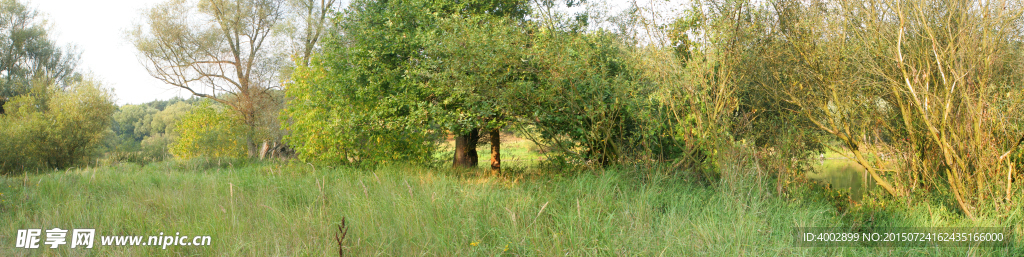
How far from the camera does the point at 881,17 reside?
239 inches

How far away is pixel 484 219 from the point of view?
441cm

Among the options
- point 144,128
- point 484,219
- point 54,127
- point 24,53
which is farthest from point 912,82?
point 144,128

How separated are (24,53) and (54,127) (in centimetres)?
934

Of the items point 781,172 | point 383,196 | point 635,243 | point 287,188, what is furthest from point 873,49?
point 287,188

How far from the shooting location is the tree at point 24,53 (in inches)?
820

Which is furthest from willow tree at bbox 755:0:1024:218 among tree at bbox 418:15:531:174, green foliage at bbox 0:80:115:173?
green foliage at bbox 0:80:115:173

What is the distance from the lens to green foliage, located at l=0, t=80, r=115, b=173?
15.3m

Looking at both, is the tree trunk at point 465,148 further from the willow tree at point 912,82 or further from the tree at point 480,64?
the willow tree at point 912,82

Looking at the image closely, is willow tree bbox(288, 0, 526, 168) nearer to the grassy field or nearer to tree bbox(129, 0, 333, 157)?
the grassy field

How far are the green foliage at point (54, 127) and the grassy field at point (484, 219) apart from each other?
1269cm

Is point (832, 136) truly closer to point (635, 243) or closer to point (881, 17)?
point (881, 17)

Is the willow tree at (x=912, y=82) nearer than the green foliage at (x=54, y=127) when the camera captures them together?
Yes

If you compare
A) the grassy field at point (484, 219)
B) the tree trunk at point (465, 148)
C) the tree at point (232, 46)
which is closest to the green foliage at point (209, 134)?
the tree at point (232, 46)

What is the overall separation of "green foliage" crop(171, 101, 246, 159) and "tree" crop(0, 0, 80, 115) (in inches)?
263
